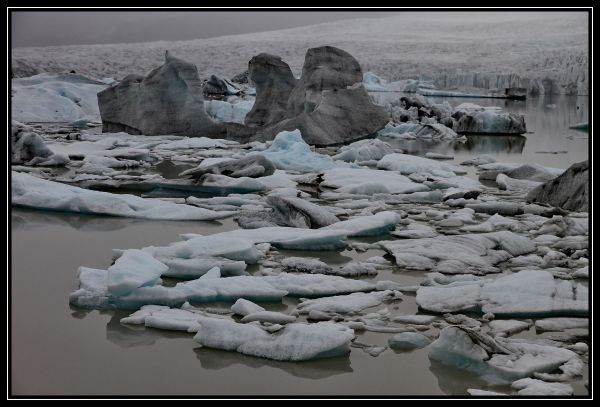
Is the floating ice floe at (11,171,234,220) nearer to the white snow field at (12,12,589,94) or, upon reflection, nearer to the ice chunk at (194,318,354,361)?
the ice chunk at (194,318,354,361)

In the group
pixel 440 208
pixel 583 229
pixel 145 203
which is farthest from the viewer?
pixel 440 208

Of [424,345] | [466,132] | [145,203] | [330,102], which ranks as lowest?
[466,132]

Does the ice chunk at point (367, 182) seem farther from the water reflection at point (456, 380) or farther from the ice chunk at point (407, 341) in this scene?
the water reflection at point (456, 380)

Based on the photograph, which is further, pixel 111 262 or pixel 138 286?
pixel 111 262

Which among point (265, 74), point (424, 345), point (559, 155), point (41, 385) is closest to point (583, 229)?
point (424, 345)

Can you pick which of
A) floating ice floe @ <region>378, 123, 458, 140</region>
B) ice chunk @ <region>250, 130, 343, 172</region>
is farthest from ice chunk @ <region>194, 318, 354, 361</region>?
floating ice floe @ <region>378, 123, 458, 140</region>

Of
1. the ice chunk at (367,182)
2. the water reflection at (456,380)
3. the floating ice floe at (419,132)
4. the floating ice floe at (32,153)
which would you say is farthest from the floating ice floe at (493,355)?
the floating ice floe at (419,132)

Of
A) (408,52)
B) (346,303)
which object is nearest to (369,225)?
(346,303)
